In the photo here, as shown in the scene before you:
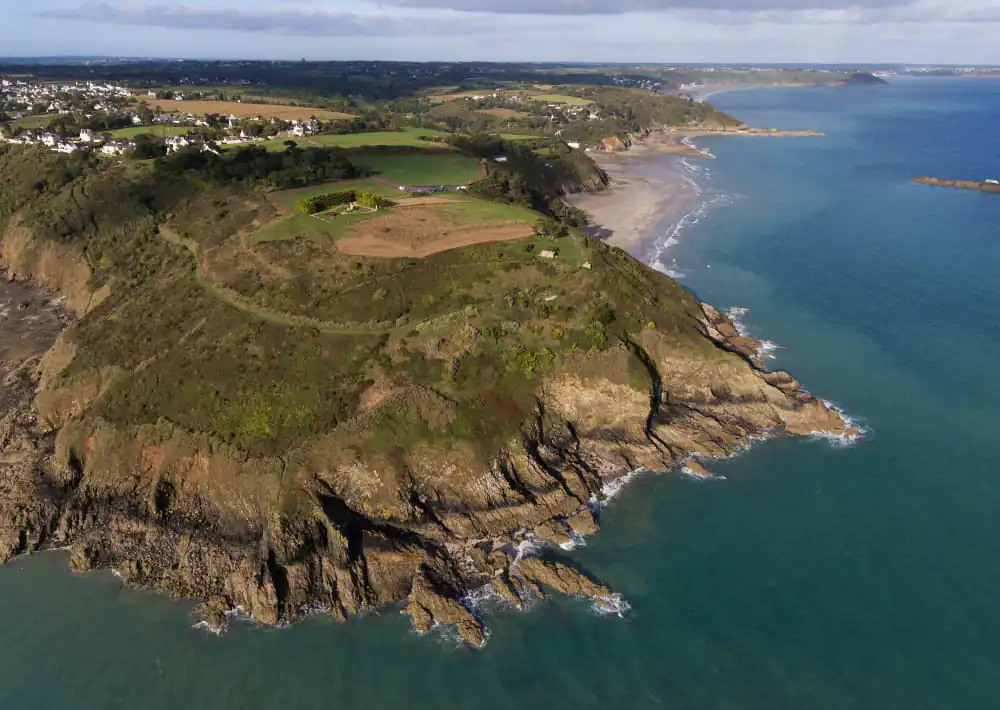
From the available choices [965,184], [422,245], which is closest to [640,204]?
[422,245]

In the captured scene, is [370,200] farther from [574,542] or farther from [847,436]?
[847,436]

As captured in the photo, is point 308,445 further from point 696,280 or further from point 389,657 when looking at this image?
point 696,280

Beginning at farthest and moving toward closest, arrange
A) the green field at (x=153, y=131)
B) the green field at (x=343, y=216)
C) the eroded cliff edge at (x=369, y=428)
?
the green field at (x=153, y=131) < the green field at (x=343, y=216) < the eroded cliff edge at (x=369, y=428)

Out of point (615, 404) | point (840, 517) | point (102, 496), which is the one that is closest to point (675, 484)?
point (615, 404)

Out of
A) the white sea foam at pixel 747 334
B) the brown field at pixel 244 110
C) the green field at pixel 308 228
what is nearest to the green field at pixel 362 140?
the brown field at pixel 244 110

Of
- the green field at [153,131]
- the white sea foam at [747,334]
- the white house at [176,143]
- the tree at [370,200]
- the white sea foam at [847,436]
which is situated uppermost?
the green field at [153,131]

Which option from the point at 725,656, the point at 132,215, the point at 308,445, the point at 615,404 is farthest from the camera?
the point at 132,215

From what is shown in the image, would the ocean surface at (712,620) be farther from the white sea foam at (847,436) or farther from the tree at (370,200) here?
the tree at (370,200)
